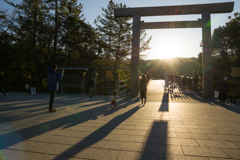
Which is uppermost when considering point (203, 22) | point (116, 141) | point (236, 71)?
point (203, 22)

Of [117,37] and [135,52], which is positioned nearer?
[135,52]

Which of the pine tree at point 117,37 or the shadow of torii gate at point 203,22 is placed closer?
the shadow of torii gate at point 203,22

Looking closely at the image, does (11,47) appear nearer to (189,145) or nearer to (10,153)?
(10,153)

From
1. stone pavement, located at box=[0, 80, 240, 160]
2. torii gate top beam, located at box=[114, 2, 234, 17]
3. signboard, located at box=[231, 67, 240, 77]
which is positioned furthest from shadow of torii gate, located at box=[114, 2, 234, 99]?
stone pavement, located at box=[0, 80, 240, 160]

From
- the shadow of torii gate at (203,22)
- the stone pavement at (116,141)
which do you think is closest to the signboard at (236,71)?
the shadow of torii gate at (203,22)

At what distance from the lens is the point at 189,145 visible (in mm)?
3184

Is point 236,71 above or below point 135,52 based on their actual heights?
below

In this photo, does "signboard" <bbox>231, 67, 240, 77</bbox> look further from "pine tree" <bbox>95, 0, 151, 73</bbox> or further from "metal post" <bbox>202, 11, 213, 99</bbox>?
"pine tree" <bbox>95, 0, 151, 73</bbox>

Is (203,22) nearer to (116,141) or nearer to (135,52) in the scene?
(135,52)

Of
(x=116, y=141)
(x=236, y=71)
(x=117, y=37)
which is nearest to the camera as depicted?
(x=116, y=141)

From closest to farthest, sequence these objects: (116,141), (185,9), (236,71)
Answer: (116,141) < (236,71) < (185,9)

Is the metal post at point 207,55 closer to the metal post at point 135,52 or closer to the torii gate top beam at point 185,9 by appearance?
the torii gate top beam at point 185,9

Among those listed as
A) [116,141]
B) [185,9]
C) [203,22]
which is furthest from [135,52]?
[116,141]

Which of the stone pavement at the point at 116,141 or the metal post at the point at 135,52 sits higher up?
the metal post at the point at 135,52
